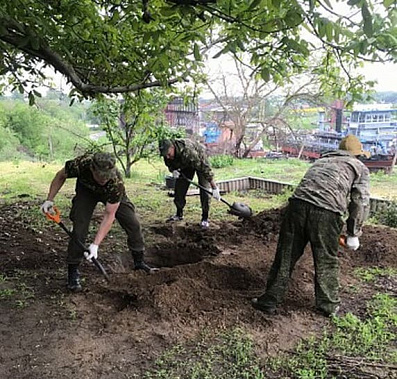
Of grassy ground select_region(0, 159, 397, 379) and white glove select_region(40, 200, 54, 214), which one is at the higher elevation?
white glove select_region(40, 200, 54, 214)

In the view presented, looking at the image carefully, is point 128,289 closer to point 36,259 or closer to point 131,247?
point 131,247

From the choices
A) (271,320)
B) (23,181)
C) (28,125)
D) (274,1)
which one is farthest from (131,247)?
(28,125)

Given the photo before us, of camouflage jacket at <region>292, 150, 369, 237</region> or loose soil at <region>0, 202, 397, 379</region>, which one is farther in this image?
camouflage jacket at <region>292, 150, 369, 237</region>

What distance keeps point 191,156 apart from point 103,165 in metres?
2.85

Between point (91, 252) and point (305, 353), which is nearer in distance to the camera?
point (305, 353)

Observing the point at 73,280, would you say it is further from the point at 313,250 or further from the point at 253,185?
the point at 253,185

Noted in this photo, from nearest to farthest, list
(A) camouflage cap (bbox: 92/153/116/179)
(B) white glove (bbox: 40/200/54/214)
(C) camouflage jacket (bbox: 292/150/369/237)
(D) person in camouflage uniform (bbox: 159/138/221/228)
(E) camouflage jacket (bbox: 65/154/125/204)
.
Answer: (C) camouflage jacket (bbox: 292/150/369/237) → (A) camouflage cap (bbox: 92/153/116/179) → (E) camouflage jacket (bbox: 65/154/125/204) → (B) white glove (bbox: 40/200/54/214) → (D) person in camouflage uniform (bbox: 159/138/221/228)

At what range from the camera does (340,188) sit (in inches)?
137

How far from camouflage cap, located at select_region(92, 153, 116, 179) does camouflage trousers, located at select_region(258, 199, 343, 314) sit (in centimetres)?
150

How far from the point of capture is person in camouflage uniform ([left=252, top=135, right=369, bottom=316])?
3.45 m

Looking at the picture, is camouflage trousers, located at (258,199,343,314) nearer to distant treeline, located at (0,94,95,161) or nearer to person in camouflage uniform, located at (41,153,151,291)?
person in camouflage uniform, located at (41,153,151,291)

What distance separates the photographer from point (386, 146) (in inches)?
444

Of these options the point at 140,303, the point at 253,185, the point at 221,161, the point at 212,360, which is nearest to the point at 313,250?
the point at 212,360

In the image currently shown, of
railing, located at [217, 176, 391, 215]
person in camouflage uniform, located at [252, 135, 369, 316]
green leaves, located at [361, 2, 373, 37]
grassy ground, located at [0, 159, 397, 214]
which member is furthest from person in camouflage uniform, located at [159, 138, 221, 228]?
green leaves, located at [361, 2, 373, 37]
